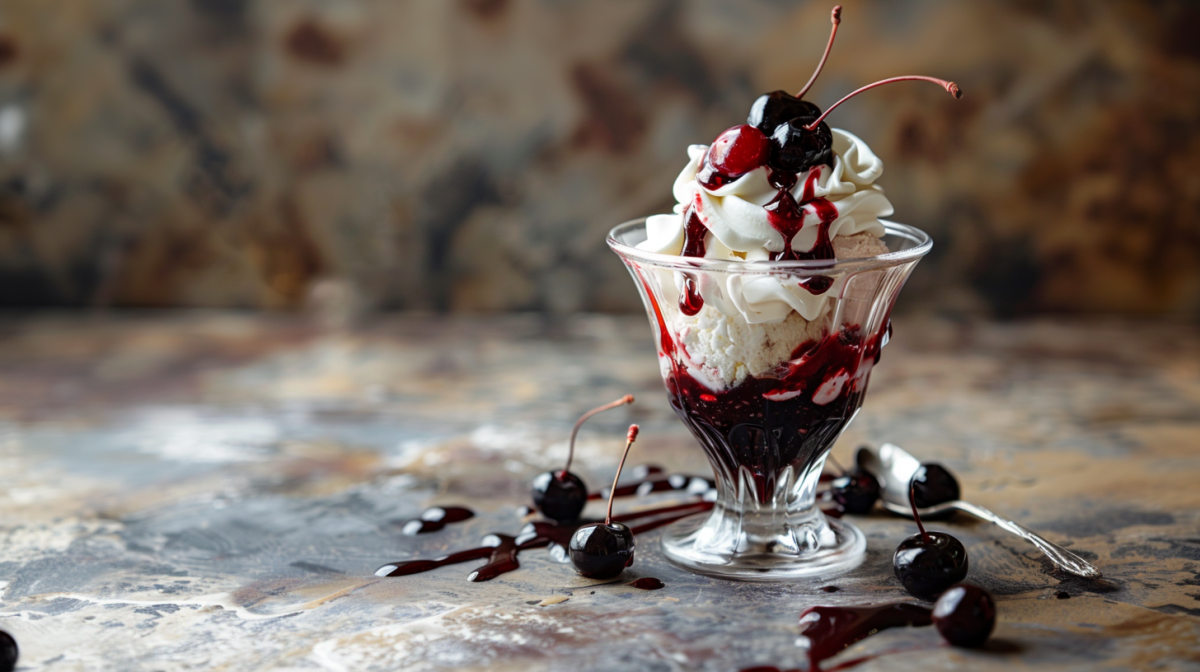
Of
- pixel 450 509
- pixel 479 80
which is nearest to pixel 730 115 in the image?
pixel 479 80

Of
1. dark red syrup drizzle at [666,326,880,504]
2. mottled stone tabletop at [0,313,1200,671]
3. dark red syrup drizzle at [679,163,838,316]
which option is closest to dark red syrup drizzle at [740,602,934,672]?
mottled stone tabletop at [0,313,1200,671]

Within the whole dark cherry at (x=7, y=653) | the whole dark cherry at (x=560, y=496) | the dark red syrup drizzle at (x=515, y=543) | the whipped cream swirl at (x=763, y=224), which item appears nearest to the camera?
the whole dark cherry at (x=7, y=653)

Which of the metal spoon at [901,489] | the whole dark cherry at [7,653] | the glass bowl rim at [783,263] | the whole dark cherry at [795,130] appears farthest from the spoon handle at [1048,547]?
the whole dark cherry at [7,653]

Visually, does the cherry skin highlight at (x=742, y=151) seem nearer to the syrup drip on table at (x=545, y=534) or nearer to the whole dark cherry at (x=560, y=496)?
the whole dark cherry at (x=560, y=496)

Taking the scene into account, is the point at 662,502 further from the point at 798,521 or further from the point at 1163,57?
the point at 1163,57

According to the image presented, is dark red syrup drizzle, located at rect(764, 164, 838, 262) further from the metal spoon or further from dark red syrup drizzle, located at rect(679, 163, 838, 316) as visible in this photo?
the metal spoon

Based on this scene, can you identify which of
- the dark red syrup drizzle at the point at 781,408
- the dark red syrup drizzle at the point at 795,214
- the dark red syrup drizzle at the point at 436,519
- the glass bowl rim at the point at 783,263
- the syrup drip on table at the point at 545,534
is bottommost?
the dark red syrup drizzle at the point at 436,519

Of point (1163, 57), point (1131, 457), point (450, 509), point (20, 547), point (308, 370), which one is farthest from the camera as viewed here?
point (1163, 57)
